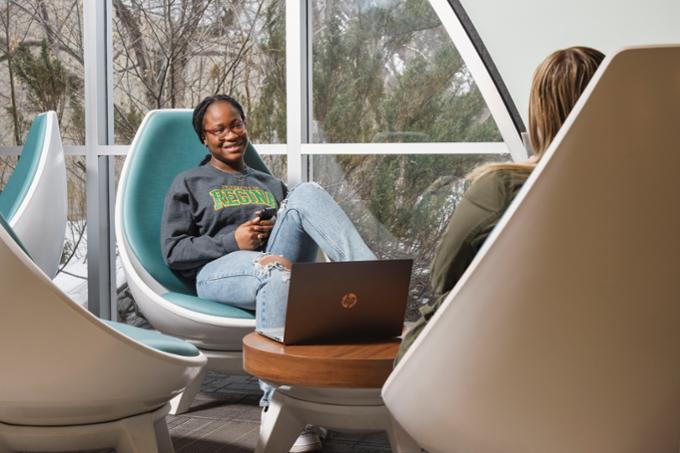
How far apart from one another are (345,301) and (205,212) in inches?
52.6

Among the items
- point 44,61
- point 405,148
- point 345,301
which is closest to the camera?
point 345,301

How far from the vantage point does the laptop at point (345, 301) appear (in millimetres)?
1792

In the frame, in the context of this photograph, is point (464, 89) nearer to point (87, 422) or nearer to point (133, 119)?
point (133, 119)

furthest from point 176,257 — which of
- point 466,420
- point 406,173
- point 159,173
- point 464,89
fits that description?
point 466,420

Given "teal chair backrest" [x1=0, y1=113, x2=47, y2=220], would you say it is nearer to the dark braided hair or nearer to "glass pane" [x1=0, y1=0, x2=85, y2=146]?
"glass pane" [x1=0, y1=0, x2=85, y2=146]

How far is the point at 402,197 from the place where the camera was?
384cm

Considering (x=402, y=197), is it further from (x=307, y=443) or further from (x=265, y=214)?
(x=307, y=443)

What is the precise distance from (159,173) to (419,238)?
1.18 m

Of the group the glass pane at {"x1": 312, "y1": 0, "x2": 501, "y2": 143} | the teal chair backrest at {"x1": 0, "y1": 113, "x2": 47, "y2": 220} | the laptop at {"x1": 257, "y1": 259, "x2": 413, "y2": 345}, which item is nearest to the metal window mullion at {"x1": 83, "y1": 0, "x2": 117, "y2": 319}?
the teal chair backrest at {"x1": 0, "y1": 113, "x2": 47, "y2": 220}

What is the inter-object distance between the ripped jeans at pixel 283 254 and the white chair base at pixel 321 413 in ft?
1.13

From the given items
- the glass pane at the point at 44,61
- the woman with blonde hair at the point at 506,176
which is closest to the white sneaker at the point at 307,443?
the woman with blonde hair at the point at 506,176

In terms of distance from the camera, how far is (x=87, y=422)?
1.75m

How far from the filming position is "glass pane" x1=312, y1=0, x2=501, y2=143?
371 cm

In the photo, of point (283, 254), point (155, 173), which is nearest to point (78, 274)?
point (155, 173)
